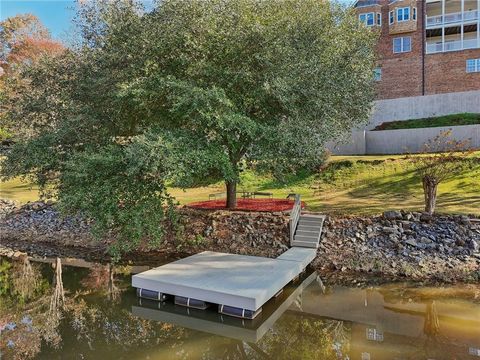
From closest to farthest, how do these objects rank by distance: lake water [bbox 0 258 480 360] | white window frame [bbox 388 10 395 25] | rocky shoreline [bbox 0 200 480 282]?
1. lake water [bbox 0 258 480 360]
2. rocky shoreline [bbox 0 200 480 282]
3. white window frame [bbox 388 10 395 25]

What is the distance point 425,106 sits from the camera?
29781 millimetres

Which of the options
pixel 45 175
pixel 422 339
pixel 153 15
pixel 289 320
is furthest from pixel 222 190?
pixel 422 339

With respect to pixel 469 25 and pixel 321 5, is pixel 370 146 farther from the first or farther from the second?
pixel 469 25

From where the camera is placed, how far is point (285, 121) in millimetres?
12352

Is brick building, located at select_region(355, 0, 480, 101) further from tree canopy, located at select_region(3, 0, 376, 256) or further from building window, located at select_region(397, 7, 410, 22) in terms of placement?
tree canopy, located at select_region(3, 0, 376, 256)

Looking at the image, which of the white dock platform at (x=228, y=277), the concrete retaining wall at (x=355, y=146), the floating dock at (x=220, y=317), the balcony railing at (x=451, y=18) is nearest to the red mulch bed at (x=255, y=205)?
the white dock platform at (x=228, y=277)

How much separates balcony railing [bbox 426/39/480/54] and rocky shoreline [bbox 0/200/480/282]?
25306mm

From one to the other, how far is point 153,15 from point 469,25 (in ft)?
103

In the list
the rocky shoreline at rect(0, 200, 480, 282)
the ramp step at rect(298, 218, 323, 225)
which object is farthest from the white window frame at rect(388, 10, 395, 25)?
the ramp step at rect(298, 218, 323, 225)

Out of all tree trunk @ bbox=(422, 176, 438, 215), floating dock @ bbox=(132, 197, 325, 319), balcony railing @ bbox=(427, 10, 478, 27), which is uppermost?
balcony railing @ bbox=(427, 10, 478, 27)

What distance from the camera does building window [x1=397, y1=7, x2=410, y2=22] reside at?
33125 millimetres

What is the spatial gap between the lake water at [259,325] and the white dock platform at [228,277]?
448 mm

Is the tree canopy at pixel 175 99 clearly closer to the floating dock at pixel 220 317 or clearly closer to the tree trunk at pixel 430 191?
the floating dock at pixel 220 317

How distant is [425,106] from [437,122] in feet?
9.32
